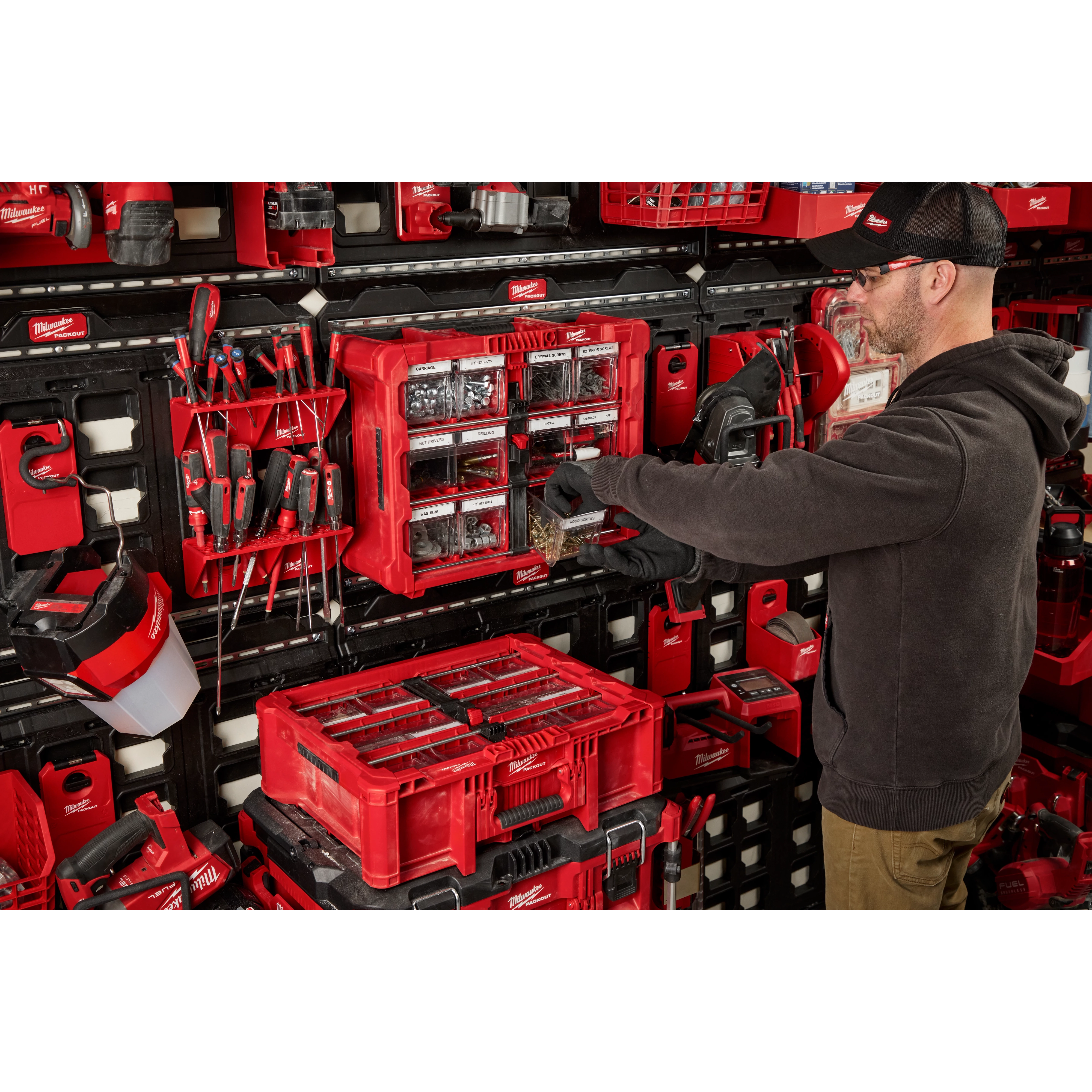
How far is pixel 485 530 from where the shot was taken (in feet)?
12.1

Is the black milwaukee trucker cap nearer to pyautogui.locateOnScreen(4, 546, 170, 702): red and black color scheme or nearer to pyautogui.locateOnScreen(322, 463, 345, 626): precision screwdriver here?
pyautogui.locateOnScreen(322, 463, 345, 626): precision screwdriver

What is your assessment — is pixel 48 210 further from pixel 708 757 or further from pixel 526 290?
pixel 708 757

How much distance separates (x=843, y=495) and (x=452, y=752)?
1463 millimetres

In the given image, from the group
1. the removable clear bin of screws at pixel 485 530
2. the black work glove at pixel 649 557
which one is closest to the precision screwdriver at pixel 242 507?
the removable clear bin of screws at pixel 485 530

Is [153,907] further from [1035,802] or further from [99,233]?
[1035,802]

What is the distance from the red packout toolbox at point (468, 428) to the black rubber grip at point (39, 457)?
83cm

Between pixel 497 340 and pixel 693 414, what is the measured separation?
1.25 metres

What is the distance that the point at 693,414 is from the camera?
450 cm

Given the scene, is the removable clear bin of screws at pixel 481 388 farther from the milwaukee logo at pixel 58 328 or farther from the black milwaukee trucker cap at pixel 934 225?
the black milwaukee trucker cap at pixel 934 225

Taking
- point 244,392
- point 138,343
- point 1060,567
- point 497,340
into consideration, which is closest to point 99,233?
point 138,343

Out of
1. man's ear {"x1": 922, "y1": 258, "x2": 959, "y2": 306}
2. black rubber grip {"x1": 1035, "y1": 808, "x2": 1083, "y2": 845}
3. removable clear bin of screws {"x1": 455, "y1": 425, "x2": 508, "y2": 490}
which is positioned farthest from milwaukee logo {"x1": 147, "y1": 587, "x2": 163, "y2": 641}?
black rubber grip {"x1": 1035, "y1": 808, "x2": 1083, "y2": 845}

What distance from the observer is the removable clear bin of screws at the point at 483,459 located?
353 cm

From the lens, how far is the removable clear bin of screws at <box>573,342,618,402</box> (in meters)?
3.74

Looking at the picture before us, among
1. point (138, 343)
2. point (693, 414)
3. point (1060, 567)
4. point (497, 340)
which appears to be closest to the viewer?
point (138, 343)
